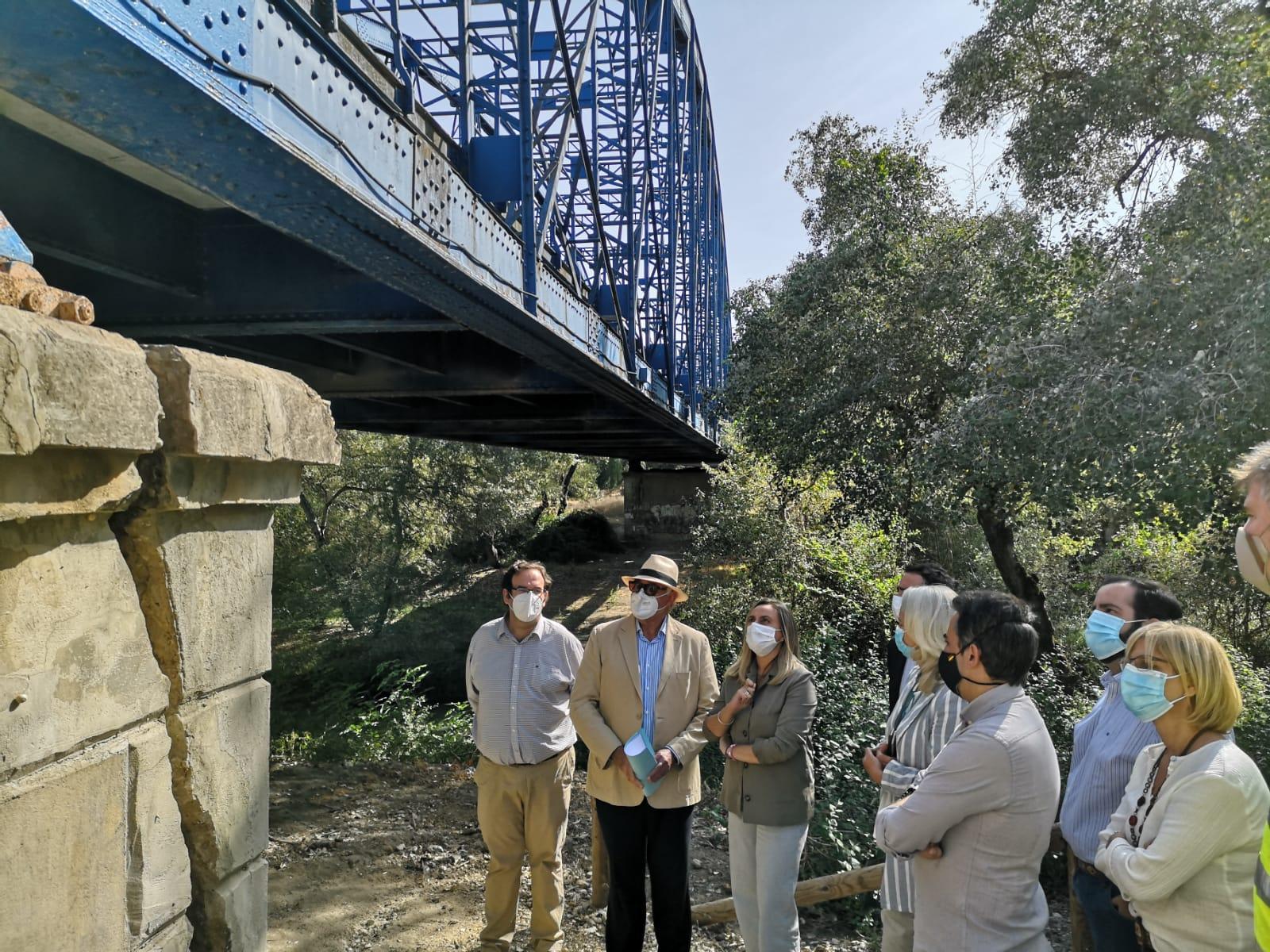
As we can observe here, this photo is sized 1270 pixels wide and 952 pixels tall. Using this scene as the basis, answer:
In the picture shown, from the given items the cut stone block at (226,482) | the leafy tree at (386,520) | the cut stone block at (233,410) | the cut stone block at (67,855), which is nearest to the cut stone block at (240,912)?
the cut stone block at (67,855)

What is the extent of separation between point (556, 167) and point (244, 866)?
5.48 metres

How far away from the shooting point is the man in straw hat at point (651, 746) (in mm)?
3424

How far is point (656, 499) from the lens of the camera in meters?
29.3

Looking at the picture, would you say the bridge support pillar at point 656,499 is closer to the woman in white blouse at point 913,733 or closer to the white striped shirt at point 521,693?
the white striped shirt at point 521,693

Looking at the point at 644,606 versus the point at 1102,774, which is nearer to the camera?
the point at 1102,774

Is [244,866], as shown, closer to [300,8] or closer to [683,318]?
[300,8]

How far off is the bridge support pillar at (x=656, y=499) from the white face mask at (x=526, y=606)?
80.2ft

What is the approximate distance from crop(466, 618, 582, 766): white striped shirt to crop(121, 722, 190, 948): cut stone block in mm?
2089

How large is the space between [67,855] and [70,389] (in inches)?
32.8

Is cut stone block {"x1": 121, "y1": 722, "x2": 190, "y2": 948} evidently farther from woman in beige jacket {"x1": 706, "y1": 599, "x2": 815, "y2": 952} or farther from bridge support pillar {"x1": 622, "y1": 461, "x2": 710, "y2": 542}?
bridge support pillar {"x1": 622, "y1": 461, "x2": 710, "y2": 542}

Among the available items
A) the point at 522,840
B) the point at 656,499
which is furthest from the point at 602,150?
the point at 522,840

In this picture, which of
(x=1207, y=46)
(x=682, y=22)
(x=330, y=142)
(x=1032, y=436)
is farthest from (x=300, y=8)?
(x=682, y=22)

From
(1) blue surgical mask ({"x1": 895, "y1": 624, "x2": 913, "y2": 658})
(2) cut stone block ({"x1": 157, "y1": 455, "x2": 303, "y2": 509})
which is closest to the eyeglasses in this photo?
(1) blue surgical mask ({"x1": 895, "y1": 624, "x2": 913, "y2": 658})

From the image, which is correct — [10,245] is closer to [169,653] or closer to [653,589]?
[169,653]
